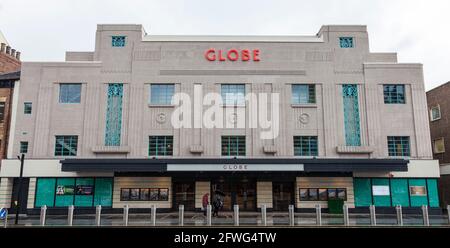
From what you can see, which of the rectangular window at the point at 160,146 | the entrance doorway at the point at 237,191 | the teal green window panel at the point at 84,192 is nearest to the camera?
the teal green window panel at the point at 84,192

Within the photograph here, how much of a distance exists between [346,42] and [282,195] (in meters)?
13.4

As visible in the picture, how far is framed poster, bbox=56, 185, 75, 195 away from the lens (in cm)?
2544

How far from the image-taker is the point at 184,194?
85.3ft

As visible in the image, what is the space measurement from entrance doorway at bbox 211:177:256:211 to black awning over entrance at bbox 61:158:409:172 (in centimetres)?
283

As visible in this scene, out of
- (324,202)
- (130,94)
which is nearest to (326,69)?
(324,202)

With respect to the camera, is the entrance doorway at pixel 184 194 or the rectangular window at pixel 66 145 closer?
the entrance doorway at pixel 184 194

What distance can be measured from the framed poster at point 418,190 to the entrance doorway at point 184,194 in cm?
1637

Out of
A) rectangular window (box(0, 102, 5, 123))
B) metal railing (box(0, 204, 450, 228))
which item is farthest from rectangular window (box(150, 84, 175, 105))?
rectangular window (box(0, 102, 5, 123))

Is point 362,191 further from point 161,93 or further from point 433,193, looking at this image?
point 161,93

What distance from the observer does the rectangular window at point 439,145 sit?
31.8 metres

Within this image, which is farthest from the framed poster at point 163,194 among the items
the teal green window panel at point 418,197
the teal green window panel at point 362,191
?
the teal green window panel at point 418,197

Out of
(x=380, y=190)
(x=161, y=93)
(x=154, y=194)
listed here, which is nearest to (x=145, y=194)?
(x=154, y=194)

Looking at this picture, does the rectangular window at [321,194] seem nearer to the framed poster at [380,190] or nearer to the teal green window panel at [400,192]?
the framed poster at [380,190]

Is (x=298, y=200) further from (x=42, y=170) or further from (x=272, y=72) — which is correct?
(x=42, y=170)
